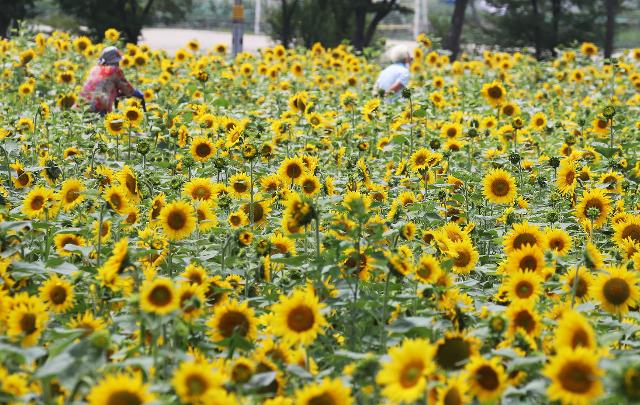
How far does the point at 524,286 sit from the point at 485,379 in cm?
66

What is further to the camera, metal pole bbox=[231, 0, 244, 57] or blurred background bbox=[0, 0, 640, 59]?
blurred background bbox=[0, 0, 640, 59]

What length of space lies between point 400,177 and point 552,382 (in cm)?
346

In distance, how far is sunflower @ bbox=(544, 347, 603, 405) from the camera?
6.75 feet

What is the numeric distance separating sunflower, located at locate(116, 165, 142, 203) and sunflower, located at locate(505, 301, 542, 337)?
67.7 inches

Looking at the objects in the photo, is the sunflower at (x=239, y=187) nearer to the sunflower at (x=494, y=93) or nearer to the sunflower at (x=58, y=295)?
the sunflower at (x=58, y=295)

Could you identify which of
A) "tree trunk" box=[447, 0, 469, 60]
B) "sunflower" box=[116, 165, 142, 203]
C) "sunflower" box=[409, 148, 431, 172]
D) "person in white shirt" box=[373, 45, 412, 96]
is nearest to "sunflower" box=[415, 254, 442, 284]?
"sunflower" box=[116, 165, 142, 203]

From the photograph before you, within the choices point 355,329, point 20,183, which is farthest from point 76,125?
point 355,329

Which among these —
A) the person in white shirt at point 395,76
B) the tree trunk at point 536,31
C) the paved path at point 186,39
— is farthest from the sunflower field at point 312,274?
the paved path at point 186,39

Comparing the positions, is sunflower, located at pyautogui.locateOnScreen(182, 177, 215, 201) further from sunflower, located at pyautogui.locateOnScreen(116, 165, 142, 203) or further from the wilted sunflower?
the wilted sunflower

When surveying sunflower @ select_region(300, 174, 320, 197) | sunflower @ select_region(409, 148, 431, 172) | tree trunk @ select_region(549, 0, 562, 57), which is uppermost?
tree trunk @ select_region(549, 0, 562, 57)

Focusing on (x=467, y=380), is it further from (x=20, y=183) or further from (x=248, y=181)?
(x=20, y=183)

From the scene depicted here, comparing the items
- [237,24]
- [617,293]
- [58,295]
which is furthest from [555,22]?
[58,295]

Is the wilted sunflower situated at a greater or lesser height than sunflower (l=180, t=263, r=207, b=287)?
greater

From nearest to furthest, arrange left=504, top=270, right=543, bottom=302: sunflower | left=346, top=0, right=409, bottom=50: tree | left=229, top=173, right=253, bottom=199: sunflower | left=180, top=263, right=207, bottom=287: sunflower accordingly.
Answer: left=504, top=270, right=543, bottom=302: sunflower, left=180, top=263, right=207, bottom=287: sunflower, left=229, top=173, right=253, bottom=199: sunflower, left=346, top=0, right=409, bottom=50: tree
